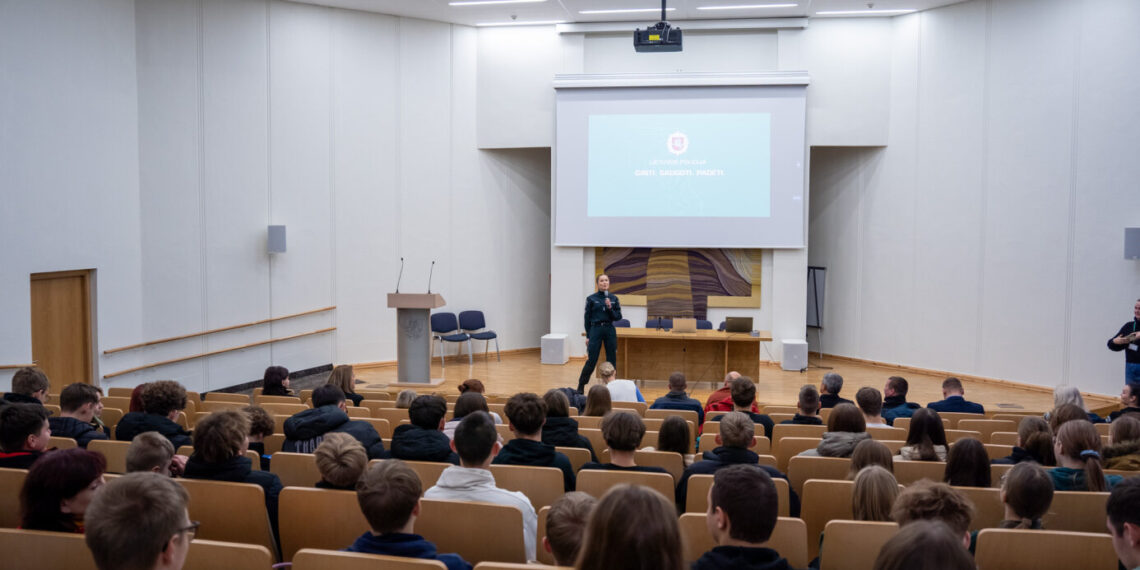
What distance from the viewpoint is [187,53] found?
10.5 m

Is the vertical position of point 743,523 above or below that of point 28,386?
above

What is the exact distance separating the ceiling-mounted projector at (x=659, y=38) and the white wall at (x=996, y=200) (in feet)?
14.7

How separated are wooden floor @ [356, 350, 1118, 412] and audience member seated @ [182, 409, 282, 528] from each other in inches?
273

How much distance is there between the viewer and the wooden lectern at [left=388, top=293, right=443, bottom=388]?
33.7ft

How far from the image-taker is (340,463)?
3348 millimetres

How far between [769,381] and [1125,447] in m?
7.26

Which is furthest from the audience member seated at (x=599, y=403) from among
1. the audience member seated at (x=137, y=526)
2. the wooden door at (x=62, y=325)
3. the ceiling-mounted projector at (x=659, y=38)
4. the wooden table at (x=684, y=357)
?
the wooden door at (x=62, y=325)

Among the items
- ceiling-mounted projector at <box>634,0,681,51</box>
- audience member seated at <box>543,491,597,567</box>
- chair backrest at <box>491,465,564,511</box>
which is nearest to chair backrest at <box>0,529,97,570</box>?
audience member seated at <box>543,491,597,567</box>

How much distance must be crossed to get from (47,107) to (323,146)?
12.8 feet

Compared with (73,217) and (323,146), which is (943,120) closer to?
(323,146)

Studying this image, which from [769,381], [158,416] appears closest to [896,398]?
[769,381]

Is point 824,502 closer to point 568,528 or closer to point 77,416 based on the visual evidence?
point 568,528

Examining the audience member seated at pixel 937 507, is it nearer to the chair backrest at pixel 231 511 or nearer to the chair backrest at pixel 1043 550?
the chair backrest at pixel 1043 550

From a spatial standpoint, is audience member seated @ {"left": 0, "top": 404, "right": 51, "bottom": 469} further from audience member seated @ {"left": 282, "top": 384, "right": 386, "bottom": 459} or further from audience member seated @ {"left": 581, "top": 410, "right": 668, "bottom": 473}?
audience member seated @ {"left": 581, "top": 410, "right": 668, "bottom": 473}
